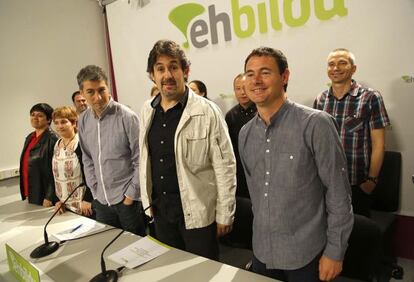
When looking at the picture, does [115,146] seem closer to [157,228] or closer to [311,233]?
[157,228]

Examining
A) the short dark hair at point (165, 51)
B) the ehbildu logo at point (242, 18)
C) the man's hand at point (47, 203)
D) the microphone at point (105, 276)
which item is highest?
the ehbildu logo at point (242, 18)

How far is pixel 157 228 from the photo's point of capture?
1608 millimetres

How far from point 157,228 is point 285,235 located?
729mm

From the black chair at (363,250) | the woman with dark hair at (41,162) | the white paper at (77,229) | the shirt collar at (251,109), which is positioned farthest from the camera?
the shirt collar at (251,109)

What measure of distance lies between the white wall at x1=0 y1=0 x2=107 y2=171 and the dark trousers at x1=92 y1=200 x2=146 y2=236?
229 cm

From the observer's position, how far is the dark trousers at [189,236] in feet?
4.88

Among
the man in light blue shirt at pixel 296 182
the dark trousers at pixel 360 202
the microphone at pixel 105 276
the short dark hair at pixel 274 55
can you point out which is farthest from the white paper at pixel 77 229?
the dark trousers at pixel 360 202

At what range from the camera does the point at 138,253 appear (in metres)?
1.31

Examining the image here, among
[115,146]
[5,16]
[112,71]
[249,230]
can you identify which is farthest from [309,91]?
[5,16]

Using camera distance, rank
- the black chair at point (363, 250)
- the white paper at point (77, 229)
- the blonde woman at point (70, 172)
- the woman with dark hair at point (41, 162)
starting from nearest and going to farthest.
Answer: the black chair at point (363, 250) → the white paper at point (77, 229) → the blonde woman at point (70, 172) → the woman with dark hair at point (41, 162)

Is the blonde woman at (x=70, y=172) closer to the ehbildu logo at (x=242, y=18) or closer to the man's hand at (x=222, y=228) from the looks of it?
the man's hand at (x=222, y=228)

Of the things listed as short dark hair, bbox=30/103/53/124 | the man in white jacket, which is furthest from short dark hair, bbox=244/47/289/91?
short dark hair, bbox=30/103/53/124

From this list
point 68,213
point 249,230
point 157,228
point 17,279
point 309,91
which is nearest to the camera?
point 17,279

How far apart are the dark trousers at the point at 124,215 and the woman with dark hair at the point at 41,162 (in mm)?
560
